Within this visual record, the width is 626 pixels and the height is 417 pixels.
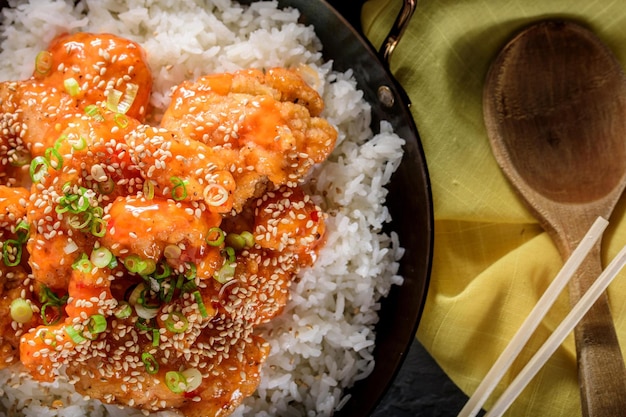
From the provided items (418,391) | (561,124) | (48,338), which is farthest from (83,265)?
(561,124)

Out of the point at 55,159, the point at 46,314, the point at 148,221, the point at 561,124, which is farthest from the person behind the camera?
the point at 561,124

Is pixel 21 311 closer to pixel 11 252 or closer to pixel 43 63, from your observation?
pixel 11 252

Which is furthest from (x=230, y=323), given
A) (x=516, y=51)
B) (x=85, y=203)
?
(x=516, y=51)

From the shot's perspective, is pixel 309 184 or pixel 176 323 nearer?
pixel 176 323

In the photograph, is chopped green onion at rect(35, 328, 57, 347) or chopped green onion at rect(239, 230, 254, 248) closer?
chopped green onion at rect(35, 328, 57, 347)

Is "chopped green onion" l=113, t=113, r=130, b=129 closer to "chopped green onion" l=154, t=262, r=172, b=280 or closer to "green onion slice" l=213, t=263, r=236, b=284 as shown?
"chopped green onion" l=154, t=262, r=172, b=280

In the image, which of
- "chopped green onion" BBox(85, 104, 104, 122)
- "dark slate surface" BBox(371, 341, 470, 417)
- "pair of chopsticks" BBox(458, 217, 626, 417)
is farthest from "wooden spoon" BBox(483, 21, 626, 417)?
"chopped green onion" BBox(85, 104, 104, 122)
